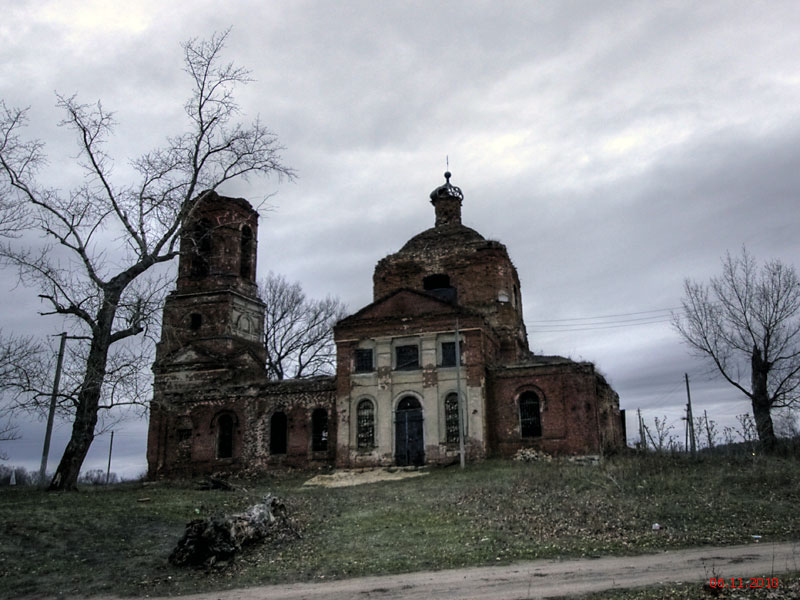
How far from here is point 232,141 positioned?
2258 centimetres

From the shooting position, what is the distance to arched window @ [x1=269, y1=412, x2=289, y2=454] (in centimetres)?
2980

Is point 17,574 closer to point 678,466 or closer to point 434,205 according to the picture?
point 678,466

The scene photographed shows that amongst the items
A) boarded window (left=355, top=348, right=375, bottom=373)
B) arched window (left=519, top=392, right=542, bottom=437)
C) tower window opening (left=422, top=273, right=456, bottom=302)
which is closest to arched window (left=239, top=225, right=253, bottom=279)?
boarded window (left=355, top=348, right=375, bottom=373)

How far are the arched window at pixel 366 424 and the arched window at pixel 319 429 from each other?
1.96m

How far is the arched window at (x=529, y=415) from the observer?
89.8ft

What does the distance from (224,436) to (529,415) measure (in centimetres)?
1296

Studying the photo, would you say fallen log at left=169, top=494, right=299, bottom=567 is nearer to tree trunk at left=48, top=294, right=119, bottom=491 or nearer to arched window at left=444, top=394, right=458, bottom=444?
tree trunk at left=48, top=294, right=119, bottom=491

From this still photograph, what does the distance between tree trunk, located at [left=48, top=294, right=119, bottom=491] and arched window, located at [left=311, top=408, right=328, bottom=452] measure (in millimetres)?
10573

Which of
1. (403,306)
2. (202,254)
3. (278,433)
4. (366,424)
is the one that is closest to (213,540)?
(366,424)

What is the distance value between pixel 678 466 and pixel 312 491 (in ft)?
36.8

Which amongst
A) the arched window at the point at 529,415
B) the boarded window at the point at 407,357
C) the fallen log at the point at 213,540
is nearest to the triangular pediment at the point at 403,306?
the boarded window at the point at 407,357

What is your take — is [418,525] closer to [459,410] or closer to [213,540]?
[213,540]

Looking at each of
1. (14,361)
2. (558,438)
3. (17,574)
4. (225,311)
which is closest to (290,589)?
(17,574)

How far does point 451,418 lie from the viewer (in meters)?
27.5
